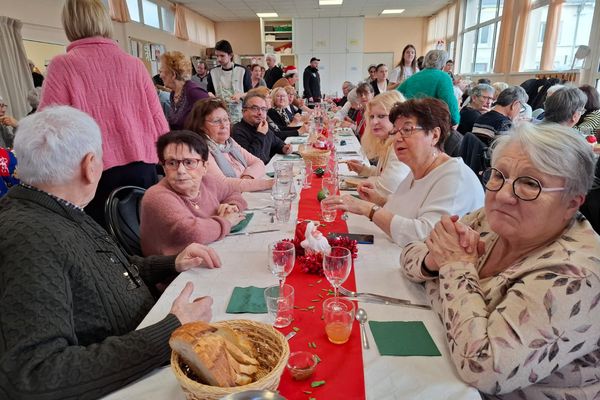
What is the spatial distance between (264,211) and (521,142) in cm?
144

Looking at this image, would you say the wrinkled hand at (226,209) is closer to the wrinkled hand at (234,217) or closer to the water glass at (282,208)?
the wrinkled hand at (234,217)

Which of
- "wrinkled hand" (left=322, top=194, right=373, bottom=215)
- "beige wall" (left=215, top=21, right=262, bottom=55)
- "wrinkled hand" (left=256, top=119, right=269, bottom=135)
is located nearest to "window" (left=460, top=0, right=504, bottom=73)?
"beige wall" (left=215, top=21, right=262, bottom=55)

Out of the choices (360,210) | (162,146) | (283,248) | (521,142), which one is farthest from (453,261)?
(162,146)

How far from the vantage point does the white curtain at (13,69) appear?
17.2ft

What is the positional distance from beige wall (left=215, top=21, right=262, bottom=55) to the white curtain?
9271mm

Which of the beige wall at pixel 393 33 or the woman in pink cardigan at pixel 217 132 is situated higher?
the beige wall at pixel 393 33

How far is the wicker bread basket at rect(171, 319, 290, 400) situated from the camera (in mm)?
743

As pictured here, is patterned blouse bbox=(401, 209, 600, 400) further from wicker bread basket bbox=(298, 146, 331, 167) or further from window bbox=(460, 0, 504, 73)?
window bbox=(460, 0, 504, 73)

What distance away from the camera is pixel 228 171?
9.63 ft

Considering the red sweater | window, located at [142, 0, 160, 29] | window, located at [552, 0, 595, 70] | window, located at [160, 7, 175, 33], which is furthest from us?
window, located at [160, 7, 175, 33]

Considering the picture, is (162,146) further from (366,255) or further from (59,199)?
A: (366,255)

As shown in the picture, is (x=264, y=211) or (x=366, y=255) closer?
(x=366, y=255)

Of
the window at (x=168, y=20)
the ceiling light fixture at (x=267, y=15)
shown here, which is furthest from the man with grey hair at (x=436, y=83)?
the ceiling light fixture at (x=267, y=15)

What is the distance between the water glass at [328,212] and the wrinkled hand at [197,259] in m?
0.68
